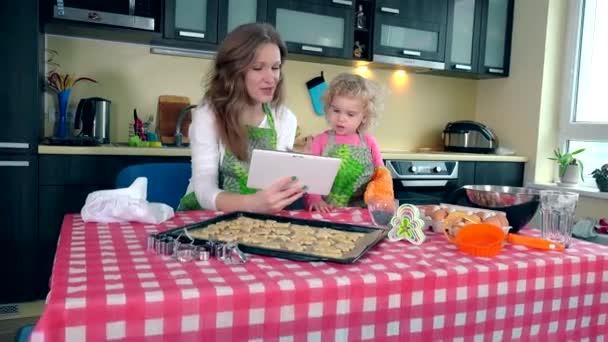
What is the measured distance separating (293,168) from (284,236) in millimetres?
208

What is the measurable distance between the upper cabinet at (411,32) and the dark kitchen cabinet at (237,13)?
776 mm

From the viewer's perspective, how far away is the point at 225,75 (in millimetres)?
1630

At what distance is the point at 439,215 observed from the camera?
1188mm

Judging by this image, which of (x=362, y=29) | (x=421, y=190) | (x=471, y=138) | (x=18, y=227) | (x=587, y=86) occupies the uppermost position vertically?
(x=362, y=29)

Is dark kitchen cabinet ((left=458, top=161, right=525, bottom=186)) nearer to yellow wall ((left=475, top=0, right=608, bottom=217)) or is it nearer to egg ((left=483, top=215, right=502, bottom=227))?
yellow wall ((left=475, top=0, right=608, bottom=217))

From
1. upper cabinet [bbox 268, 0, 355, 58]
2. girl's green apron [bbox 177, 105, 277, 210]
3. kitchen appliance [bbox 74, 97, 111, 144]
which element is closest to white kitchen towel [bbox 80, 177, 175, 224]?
girl's green apron [bbox 177, 105, 277, 210]

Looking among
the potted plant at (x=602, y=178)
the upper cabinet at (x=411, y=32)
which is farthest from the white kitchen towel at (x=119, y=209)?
the potted plant at (x=602, y=178)

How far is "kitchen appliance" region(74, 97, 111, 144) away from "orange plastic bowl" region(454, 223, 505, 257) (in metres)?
2.14

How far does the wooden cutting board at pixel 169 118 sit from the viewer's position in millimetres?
2906

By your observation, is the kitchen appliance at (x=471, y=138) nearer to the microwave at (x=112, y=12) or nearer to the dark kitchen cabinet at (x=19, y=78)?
the microwave at (x=112, y=12)

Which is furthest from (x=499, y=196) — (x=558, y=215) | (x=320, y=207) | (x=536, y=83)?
(x=536, y=83)

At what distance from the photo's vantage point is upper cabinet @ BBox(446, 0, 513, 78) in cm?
349

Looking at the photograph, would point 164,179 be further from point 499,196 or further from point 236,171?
point 499,196

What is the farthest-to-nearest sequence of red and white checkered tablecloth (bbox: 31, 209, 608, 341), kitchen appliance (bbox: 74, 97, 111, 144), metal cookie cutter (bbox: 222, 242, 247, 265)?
kitchen appliance (bbox: 74, 97, 111, 144)
metal cookie cutter (bbox: 222, 242, 247, 265)
red and white checkered tablecloth (bbox: 31, 209, 608, 341)
